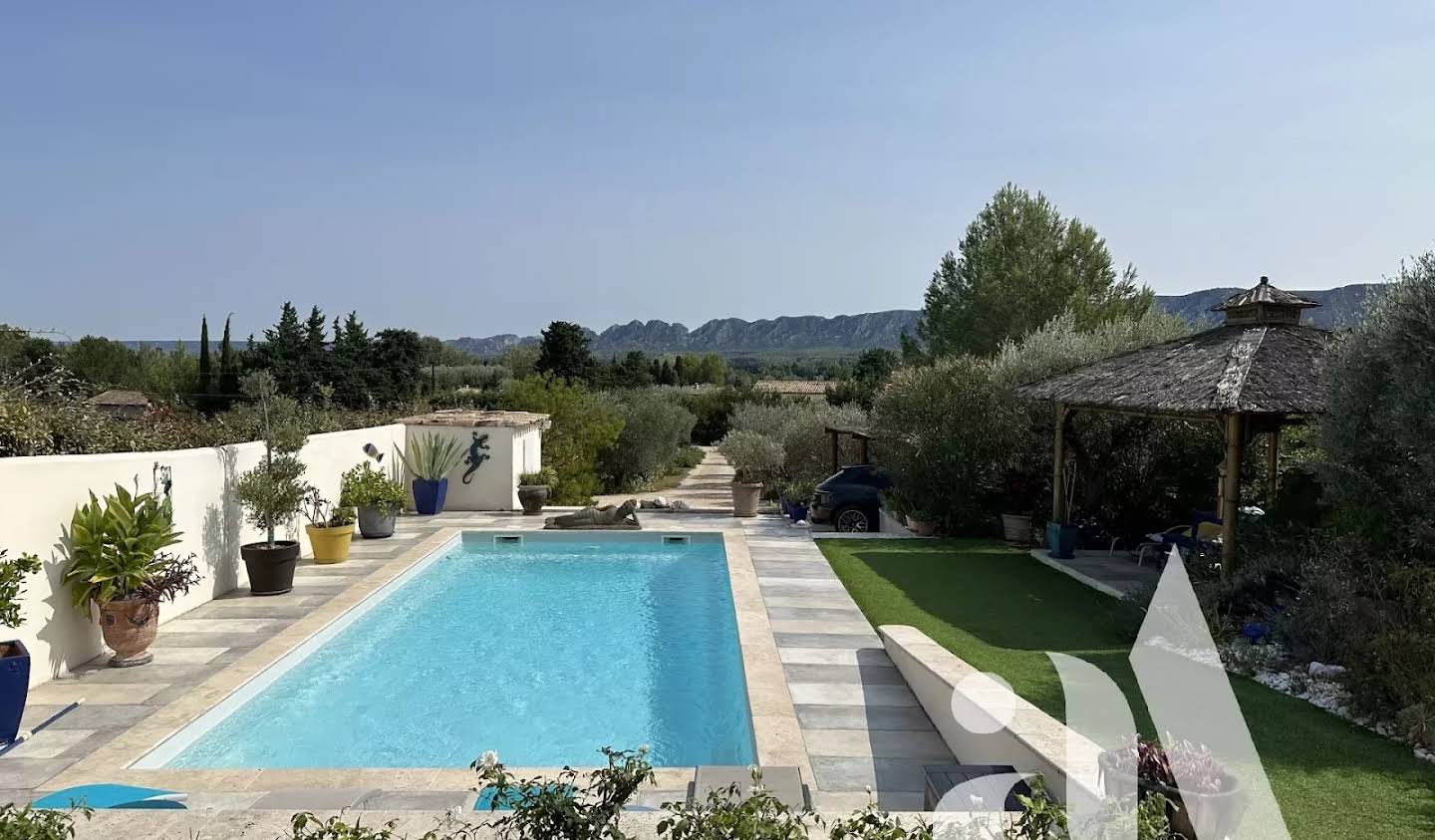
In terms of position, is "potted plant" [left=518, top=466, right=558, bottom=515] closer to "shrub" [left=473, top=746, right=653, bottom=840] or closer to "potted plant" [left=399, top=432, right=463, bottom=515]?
"potted plant" [left=399, top=432, right=463, bottom=515]

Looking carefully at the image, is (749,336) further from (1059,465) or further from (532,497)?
(1059,465)

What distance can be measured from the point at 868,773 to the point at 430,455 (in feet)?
39.5

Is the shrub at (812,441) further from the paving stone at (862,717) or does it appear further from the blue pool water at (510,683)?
the paving stone at (862,717)

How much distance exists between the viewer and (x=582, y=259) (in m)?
23.4

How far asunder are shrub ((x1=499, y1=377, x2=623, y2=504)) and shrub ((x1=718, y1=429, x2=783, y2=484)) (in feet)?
11.4

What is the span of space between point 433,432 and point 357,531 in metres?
2.79

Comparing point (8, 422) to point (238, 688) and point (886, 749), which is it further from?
point (886, 749)

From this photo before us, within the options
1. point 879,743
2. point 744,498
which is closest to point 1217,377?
point 879,743

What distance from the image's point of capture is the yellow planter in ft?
35.4

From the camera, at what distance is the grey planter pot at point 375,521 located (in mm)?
12602

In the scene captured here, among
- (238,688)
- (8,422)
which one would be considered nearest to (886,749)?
(238,688)

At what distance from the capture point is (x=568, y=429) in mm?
20016

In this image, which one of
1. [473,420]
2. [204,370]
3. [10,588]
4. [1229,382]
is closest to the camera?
[10,588]

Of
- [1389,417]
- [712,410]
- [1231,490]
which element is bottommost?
[1231,490]
